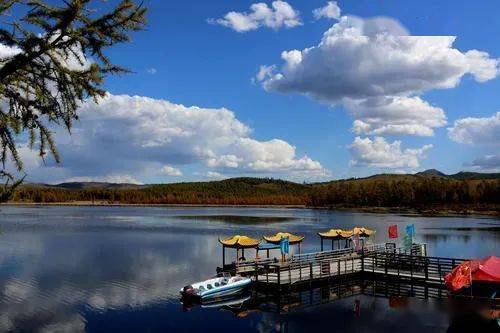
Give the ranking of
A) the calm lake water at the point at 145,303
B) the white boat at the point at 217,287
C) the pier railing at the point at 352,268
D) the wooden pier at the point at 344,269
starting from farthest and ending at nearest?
1. the pier railing at the point at 352,268
2. the wooden pier at the point at 344,269
3. the white boat at the point at 217,287
4. the calm lake water at the point at 145,303

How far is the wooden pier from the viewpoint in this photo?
41.0 metres

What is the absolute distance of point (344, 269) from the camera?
151 ft

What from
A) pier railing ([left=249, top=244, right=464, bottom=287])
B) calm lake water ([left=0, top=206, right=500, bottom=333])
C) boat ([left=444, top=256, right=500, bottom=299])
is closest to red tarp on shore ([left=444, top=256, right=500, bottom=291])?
boat ([left=444, top=256, right=500, bottom=299])

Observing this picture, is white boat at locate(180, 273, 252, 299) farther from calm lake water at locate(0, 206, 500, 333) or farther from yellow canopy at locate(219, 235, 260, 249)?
yellow canopy at locate(219, 235, 260, 249)

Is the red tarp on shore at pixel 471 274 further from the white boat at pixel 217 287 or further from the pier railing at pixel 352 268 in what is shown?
the white boat at pixel 217 287

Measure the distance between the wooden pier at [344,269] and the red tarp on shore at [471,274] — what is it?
308 inches

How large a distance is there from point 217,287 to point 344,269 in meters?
13.0

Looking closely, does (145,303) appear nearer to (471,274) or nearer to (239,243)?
(239,243)

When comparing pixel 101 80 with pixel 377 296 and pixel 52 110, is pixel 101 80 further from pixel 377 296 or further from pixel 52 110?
pixel 377 296

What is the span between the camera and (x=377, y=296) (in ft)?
134

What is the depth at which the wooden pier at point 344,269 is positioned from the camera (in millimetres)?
41000

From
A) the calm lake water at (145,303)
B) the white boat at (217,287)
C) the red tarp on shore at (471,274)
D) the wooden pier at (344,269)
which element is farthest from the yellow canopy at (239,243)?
the red tarp on shore at (471,274)

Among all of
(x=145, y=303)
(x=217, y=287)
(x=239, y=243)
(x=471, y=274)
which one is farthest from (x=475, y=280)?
(x=145, y=303)

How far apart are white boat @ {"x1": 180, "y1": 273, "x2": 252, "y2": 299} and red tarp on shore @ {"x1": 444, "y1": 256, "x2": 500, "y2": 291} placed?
1680cm
